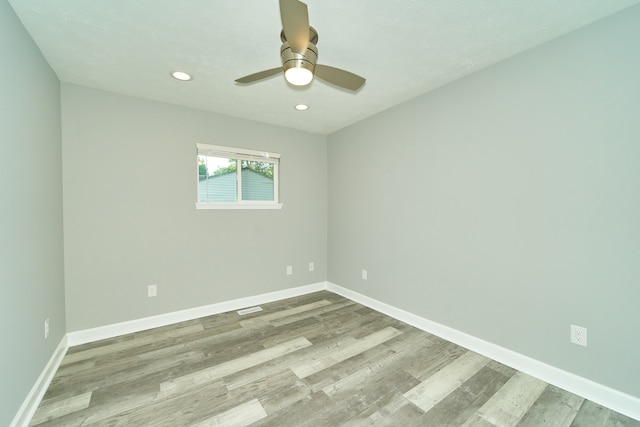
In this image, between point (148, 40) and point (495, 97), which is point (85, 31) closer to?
point (148, 40)

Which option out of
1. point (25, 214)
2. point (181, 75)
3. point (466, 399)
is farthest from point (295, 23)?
point (466, 399)

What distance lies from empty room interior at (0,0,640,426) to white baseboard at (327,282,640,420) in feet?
0.04

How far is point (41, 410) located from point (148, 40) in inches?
99.5

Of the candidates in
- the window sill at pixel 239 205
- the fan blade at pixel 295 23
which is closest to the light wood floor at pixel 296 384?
the window sill at pixel 239 205

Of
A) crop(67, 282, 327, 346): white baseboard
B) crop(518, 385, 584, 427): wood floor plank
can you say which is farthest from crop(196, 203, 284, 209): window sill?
crop(518, 385, 584, 427): wood floor plank

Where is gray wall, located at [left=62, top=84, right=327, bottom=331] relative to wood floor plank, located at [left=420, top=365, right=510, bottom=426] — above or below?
above

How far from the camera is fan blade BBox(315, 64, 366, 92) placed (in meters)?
1.64

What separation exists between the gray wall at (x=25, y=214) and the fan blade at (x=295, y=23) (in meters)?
1.57

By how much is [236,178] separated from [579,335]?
3505 millimetres

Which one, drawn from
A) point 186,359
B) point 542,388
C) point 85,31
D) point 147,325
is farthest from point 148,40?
point 542,388

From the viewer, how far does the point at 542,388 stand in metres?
1.83

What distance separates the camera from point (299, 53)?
1404 millimetres

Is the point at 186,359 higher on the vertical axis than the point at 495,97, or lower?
lower

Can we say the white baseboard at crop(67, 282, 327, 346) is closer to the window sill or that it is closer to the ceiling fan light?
the window sill
